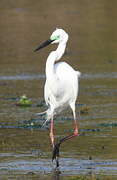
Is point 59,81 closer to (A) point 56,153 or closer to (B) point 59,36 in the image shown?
(B) point 59,36

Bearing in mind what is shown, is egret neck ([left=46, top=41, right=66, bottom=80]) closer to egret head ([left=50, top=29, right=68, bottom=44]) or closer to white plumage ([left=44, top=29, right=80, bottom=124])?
white plumage ([left=44, top=29, right=80, bottom=124])

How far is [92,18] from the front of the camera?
28859 mm

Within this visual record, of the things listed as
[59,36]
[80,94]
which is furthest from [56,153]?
[80,94]

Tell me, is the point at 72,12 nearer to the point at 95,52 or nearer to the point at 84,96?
the point at 95,52

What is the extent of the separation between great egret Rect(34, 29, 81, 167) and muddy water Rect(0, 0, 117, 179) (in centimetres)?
52

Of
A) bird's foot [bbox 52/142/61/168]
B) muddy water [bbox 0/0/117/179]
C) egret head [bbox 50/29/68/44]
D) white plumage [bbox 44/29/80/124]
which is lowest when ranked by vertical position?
muddy water [bbox 0/0/117/179]

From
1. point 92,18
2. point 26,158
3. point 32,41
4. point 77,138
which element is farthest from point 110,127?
point 92,18

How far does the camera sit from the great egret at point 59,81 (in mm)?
10578

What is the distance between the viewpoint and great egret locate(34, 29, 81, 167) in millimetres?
10578

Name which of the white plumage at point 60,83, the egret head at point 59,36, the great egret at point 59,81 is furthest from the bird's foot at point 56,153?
the egret head at point 59,36

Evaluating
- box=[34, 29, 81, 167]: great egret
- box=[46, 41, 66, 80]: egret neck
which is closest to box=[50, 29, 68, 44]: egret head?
box=[34, 29, 81, 167]: great egret

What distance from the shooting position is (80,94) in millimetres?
15227

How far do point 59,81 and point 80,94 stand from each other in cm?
441

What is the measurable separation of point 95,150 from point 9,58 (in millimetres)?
10091
